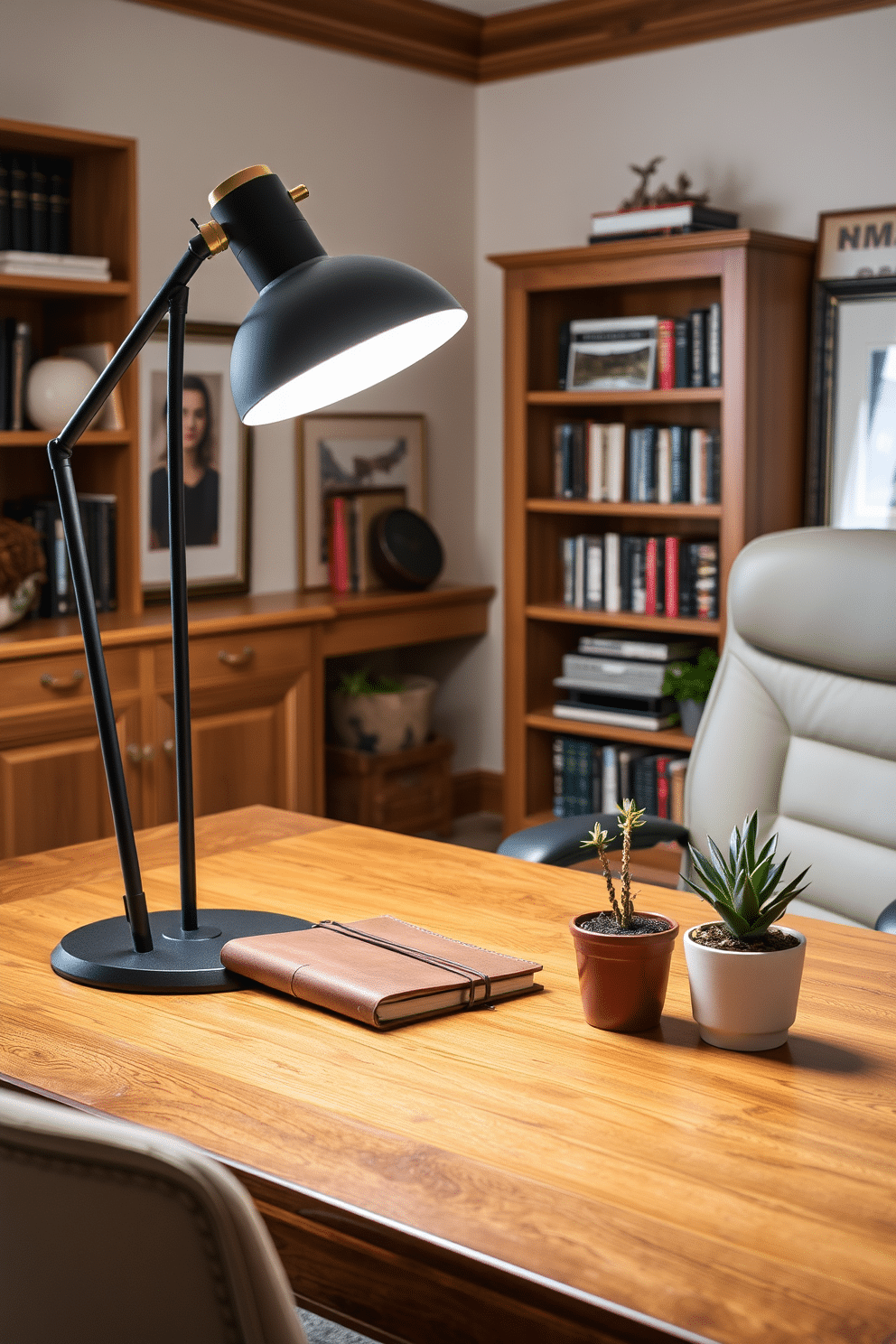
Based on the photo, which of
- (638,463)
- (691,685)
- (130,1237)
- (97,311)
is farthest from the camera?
(638,463)

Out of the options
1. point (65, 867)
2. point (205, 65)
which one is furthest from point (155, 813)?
point (205, 65)

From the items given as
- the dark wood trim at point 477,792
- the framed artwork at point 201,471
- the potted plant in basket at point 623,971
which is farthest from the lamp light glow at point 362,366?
the dark wood trim at point 477,792

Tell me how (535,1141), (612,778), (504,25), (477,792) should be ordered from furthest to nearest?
(477,792), (504,25), (612,778), (535,1141)

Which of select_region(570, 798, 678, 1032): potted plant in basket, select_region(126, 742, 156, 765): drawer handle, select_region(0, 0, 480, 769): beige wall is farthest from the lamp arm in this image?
select_region(0, 0, 480, 769): beige wall

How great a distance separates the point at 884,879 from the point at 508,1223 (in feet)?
4.23

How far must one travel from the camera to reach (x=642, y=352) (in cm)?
399

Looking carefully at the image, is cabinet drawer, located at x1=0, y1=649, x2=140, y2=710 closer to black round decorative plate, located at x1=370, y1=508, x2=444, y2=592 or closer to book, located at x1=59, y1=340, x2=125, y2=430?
book, located at x1=59, y1=340, x2=125, y2=430

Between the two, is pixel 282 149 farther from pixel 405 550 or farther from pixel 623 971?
pixel 623 971

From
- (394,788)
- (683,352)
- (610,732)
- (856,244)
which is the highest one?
(856,244)

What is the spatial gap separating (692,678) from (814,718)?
177 centimetres

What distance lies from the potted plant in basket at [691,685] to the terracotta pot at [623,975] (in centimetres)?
270

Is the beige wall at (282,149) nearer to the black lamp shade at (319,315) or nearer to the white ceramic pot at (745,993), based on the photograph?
the black lamp shade at (319,315)

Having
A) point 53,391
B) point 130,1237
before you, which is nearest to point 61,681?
point 53,391

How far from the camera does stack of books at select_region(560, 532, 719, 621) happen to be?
3951 millimetres
